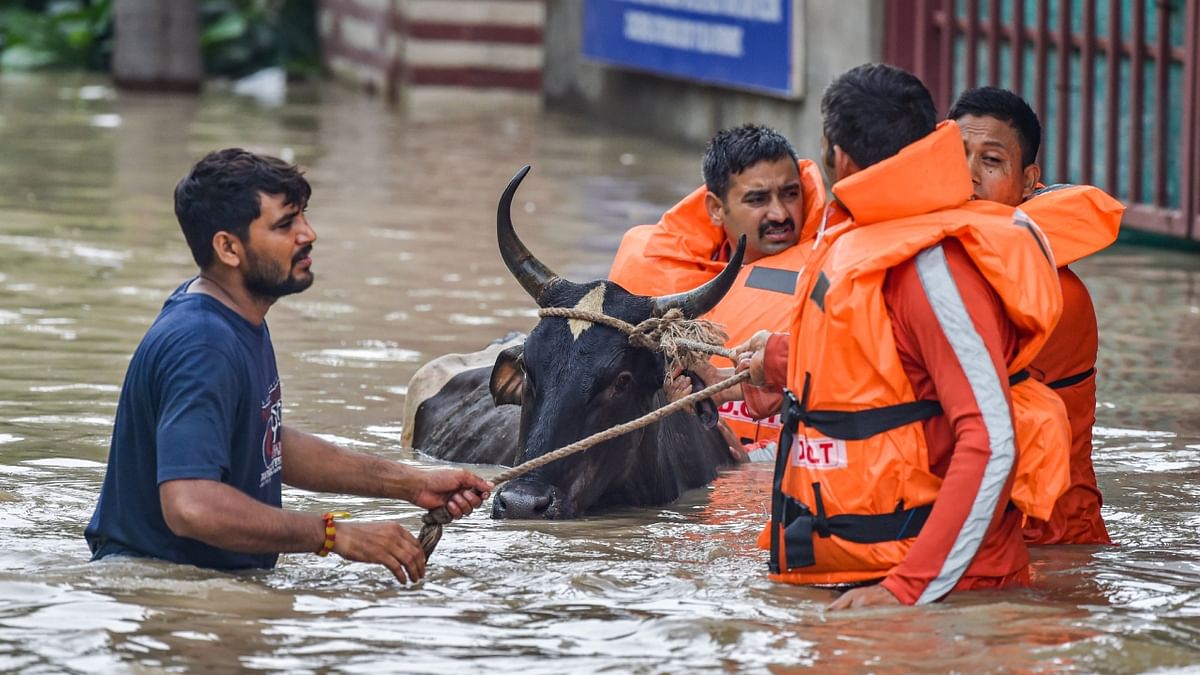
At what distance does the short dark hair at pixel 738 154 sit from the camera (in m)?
8.02

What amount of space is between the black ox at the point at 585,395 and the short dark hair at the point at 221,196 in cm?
142

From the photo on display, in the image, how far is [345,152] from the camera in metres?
20.3

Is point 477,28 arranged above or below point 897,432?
above

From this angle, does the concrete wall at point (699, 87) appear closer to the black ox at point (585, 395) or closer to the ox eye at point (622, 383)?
the black ox at point (585, 395)

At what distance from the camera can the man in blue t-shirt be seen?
5.38 m

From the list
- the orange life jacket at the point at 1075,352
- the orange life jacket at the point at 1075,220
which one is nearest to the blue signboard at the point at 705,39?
the orange life jacket at the point at 1075,352

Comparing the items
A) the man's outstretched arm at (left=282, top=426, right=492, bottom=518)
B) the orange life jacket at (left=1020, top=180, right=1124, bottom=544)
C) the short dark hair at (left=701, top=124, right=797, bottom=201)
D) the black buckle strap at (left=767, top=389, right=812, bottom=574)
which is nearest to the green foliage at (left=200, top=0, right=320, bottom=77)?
the short dark hair at (left=701, top=124, right=797, bottom=201)

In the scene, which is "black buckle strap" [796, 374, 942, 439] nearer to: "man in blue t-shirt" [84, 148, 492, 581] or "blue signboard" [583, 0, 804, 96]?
"man in blue t-shirt" [84, 148, 492, 581]

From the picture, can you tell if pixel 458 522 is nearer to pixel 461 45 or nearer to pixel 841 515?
pixel 841 515

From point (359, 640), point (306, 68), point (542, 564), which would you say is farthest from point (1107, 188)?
point (306, 68)

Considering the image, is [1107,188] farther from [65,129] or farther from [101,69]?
[101,69]

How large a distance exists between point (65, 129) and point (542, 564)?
54.4 ft

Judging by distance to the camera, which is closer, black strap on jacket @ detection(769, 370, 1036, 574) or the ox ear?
black strap on jacket @ detection(769, 370, 1036, 574)

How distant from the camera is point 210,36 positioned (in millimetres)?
28625
